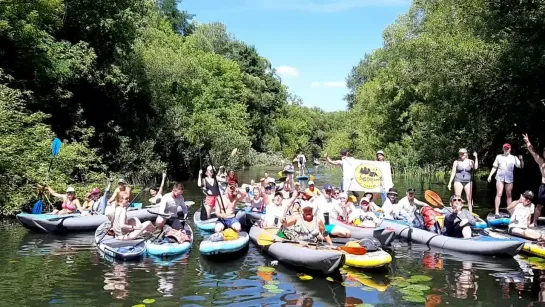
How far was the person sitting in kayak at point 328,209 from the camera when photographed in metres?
10.9

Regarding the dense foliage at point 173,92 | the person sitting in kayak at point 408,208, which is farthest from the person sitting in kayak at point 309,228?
the dense foliage at point 173,92

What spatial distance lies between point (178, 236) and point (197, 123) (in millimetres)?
25770

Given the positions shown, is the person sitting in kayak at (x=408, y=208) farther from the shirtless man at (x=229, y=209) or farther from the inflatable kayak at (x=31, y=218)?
the inflatable kayak at (x=31, y=218)

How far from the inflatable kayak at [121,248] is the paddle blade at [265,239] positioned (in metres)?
2.23

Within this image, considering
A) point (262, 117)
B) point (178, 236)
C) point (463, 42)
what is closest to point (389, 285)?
point (178, 236)

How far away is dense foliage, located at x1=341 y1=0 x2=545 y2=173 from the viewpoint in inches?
696

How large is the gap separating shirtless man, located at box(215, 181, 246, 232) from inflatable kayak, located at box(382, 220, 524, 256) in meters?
3.82

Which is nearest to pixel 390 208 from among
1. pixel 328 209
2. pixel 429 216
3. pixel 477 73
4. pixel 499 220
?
pixel 429 216

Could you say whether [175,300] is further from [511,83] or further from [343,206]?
[511,83]

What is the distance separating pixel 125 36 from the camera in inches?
981

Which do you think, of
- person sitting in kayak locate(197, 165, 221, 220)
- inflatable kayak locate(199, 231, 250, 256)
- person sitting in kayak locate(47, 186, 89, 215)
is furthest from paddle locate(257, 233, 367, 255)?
person sitting in kayak locate(47, 186, 89, 215)

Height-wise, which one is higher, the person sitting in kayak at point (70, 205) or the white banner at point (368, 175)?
the white banner at point (368, 175)

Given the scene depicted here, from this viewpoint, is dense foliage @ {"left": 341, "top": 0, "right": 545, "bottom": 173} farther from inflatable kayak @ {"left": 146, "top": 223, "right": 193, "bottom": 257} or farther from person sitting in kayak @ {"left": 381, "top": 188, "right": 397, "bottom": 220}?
inflatable kayak @ {"left": 146, "top": 223, "right": 193, "bottom": 257}

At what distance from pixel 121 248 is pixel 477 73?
587 inches
